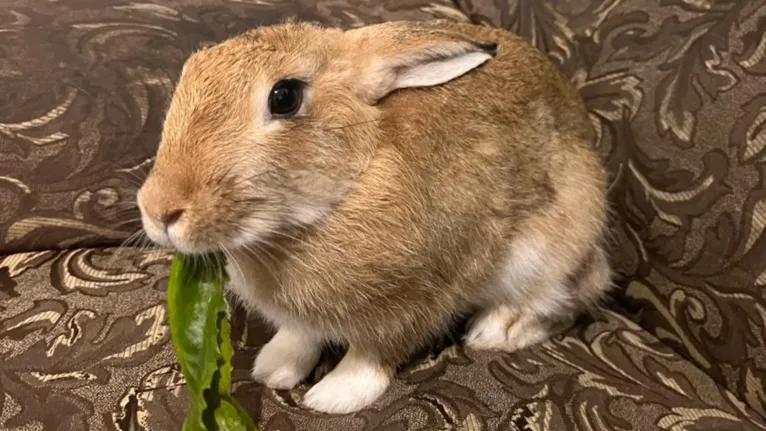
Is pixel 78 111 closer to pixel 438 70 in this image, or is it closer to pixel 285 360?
pixel 285 360

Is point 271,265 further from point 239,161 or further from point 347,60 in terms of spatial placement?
point 347,60

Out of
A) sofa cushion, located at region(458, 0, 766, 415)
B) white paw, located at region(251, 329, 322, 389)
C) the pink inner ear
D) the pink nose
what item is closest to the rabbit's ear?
the pink inner ear

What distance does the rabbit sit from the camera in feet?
2.95

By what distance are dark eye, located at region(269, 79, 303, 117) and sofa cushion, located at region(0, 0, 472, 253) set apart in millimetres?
591

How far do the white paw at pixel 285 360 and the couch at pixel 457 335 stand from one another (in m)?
0.03

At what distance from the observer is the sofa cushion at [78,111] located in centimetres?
136

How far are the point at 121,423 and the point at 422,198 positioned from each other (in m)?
0.52

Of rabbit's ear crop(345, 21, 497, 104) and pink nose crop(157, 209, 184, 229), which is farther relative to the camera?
rabbit's ear crop(345, 21, 497, 104)

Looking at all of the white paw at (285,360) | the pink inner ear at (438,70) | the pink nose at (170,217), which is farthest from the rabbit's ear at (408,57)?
the white paw at (285,360)

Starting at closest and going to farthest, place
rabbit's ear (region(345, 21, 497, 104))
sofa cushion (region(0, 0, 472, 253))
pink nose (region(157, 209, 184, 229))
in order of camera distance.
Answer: pink nose (region(157, 209, 184, 229)), rabbit's ear (region(345, 21, 497, 104)), sofa cushion (region(0, 0, 472, 253))

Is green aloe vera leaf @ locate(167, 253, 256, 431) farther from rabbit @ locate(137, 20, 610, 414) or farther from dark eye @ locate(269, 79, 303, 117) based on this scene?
dark eye @ locate(269, 79, 303, 117)

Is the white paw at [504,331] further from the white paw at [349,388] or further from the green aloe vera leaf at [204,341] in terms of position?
the green aloe vera leaf at [204,341]

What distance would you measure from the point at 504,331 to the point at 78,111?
0.89 m

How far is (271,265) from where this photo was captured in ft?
3.30
